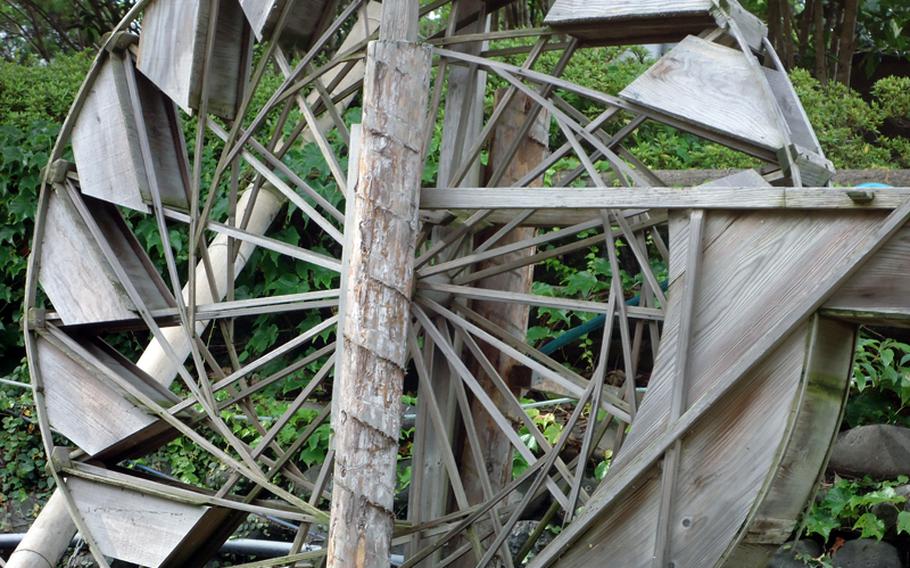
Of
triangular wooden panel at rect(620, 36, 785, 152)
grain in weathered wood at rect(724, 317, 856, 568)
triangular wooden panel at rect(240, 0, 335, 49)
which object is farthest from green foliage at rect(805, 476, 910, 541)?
triangular wooden panel at rect(240, 0, 335, 49)

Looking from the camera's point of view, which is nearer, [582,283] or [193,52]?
[193,52]

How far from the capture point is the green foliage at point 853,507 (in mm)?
5832

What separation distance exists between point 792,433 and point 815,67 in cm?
753

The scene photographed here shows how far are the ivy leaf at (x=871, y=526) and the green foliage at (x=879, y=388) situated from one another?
0.79 metres

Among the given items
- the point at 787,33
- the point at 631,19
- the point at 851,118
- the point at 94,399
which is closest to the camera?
the point at 631,19

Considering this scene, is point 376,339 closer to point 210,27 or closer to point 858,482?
point 210,27

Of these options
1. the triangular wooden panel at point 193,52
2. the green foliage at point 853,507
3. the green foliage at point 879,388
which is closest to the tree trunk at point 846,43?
the green foliage at point 879,388

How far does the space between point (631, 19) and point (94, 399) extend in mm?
3297

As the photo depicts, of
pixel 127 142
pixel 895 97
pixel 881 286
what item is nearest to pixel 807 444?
pixel 881 286

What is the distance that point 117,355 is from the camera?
5906mm

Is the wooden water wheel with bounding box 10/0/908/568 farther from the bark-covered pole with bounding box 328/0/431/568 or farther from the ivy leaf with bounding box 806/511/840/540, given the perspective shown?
the ivy leaf with bounding box 806/511/840/540

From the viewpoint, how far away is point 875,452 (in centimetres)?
620

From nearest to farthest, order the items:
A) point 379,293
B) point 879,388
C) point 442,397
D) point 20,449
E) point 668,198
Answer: point 668,198, point 379,293, point 442,397, point 879,388, point 20,449

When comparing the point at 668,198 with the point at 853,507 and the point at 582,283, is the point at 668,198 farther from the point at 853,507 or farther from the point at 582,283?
the point at 582,283
